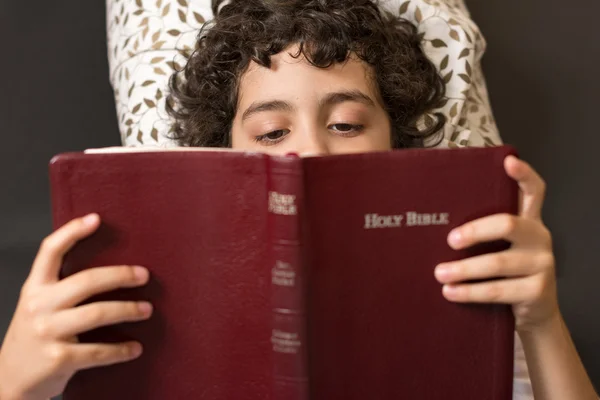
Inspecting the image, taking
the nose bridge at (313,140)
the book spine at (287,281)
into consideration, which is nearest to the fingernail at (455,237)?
the book spine at (287,281)

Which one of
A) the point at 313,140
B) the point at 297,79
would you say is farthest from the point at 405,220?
the point at 297,79

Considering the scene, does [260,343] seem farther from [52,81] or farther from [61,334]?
[52,81]

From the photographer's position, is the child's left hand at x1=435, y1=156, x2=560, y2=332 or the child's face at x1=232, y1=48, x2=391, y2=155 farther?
the child's face at x1=232, y1=48, x2=391, y2=155

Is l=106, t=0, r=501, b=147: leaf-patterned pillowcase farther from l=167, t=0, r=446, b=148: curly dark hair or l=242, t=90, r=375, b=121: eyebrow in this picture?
l=242, t=90, r=375, b=121: eyebrow

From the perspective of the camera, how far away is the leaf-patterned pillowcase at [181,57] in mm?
1389

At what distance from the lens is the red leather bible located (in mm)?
659

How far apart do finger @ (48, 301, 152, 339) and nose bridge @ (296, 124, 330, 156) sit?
0.36 m

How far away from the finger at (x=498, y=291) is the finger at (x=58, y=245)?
16.3 inches

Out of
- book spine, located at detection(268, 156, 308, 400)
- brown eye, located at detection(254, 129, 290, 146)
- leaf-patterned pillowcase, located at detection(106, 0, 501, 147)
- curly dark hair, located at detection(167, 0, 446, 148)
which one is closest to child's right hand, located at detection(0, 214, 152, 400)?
book spine, located at detection(268, 156, 308, 400)

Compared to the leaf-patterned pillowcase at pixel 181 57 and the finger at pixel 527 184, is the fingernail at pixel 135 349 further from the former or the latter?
the leaf-patterned pillowcase at pixel 181 57

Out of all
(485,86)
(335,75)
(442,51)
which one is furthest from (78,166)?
(485,86)

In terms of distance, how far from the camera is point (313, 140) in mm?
932

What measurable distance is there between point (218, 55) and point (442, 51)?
1.74 feet

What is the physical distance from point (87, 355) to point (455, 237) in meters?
0.44
